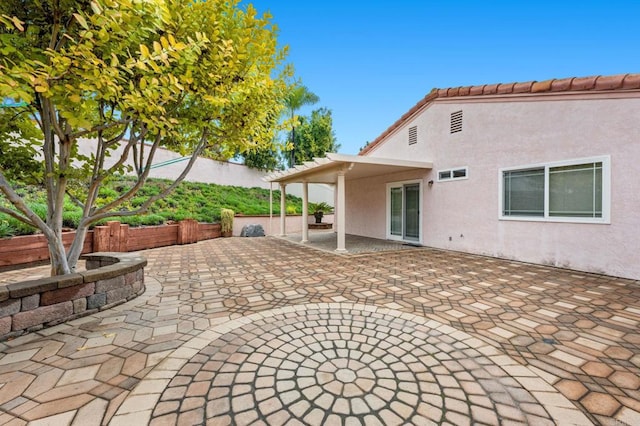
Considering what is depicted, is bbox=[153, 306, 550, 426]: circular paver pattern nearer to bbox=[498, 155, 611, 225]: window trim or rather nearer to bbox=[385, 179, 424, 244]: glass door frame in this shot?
bbox=[498, 155, 611, 225]: window trim

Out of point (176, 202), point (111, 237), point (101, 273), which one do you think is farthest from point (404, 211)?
point (176, 202)

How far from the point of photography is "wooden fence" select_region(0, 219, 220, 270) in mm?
5678

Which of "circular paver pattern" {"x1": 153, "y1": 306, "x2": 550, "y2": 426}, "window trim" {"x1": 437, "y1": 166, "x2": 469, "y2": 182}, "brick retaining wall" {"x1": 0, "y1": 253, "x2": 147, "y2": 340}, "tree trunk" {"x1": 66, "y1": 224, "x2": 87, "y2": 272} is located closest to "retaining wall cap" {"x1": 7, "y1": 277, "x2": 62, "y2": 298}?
"brick retaining wall" {"x1": 0, "y1": 253, "x2": 147, "y2": 340}

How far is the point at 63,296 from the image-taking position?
3.21m

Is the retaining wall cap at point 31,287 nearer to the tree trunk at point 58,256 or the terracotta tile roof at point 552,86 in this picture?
the tree trunk at point 58,256

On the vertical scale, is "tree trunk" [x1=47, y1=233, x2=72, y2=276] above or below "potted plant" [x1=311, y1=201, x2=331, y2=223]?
below

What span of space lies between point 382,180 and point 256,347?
9.10 m

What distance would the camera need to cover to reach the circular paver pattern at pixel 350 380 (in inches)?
68.6

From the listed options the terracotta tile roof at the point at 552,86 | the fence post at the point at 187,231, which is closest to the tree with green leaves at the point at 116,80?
the fence post at the point at 187,231

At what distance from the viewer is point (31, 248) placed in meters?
5.91

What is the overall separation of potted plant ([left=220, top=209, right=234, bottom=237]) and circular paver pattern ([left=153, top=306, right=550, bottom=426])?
916cm

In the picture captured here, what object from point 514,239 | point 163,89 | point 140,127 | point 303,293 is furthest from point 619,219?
point 140,127

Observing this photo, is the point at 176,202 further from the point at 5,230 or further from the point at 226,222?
the point at 5,230

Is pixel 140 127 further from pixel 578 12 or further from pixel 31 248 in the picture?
pixel 578 12
